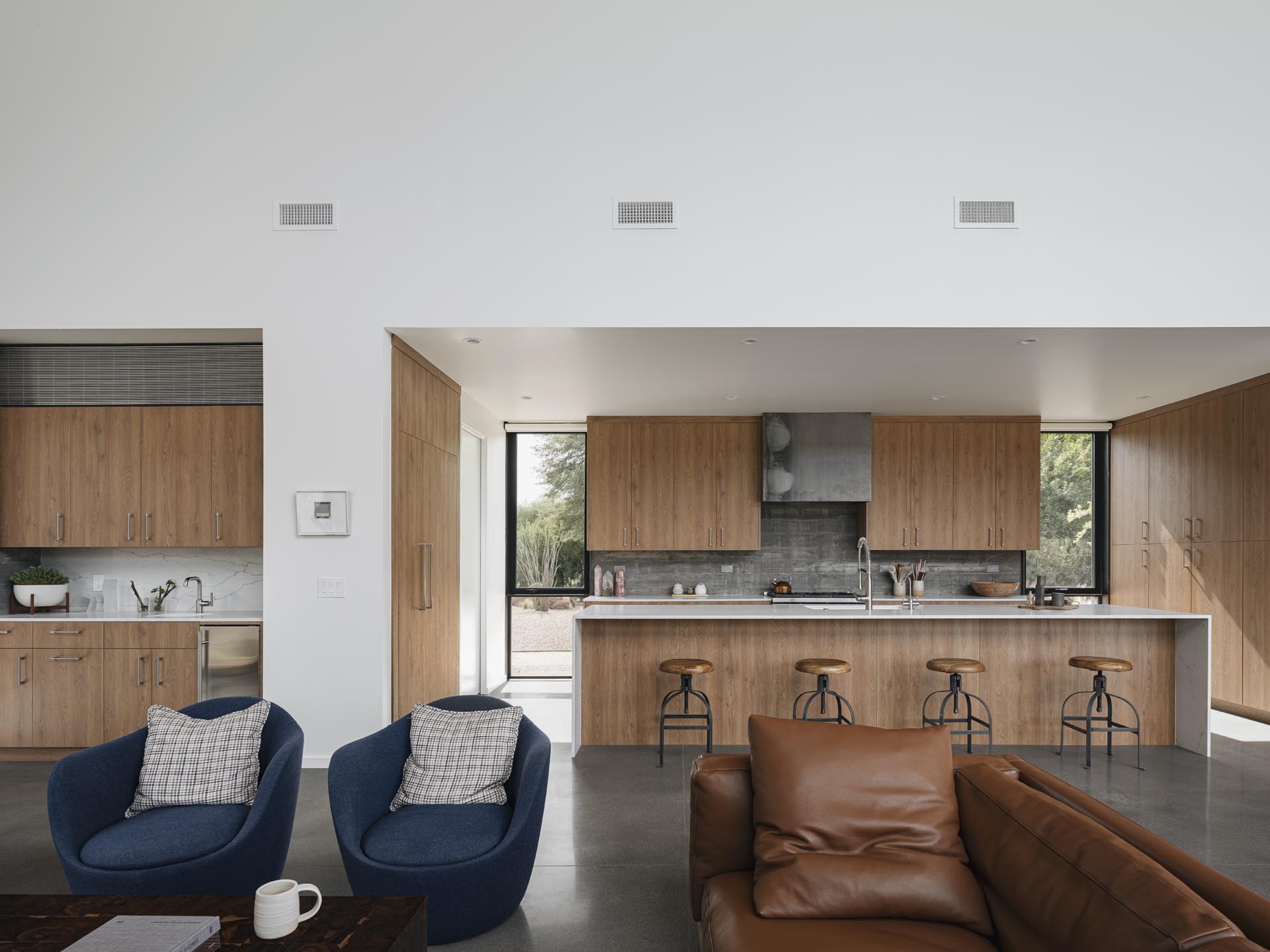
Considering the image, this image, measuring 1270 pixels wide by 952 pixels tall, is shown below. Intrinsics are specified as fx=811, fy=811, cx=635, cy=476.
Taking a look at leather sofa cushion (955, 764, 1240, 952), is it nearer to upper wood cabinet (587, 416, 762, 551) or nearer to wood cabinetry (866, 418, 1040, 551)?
Result: upper wood cabinet (587, 416, 762, 551)

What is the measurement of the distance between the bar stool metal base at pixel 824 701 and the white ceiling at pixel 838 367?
82.2 inches

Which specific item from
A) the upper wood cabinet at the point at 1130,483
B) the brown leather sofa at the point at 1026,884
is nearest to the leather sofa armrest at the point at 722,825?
the brown leather sofa at the point at 1026,884

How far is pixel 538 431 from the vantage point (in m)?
8.09

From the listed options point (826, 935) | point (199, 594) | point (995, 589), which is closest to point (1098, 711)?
point (995, 589)

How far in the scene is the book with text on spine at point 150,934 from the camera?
174 centimetres

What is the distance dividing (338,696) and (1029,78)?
17.1 ft

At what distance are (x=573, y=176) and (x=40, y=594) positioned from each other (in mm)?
4113

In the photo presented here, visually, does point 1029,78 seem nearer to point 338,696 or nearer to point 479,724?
point 479,724

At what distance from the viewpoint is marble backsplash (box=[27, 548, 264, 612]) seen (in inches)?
209

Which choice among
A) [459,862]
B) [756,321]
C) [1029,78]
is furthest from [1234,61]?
[459,862]

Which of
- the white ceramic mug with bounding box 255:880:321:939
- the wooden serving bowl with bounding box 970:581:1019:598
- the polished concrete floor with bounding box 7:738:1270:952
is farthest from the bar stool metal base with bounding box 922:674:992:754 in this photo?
the white ceramic mug with bounding box 255:880:321:939

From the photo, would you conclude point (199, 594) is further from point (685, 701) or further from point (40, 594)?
point (685, 701)

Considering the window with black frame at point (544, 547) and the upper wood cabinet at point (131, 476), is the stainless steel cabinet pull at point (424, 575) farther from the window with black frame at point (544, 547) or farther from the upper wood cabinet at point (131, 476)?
the window with black frame at point (544, 547)

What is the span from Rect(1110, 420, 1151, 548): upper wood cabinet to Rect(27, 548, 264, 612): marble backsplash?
291 inches
